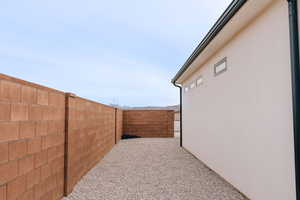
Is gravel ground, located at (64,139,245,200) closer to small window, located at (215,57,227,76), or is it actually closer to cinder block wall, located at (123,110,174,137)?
small window, located at (215,57,227,76)

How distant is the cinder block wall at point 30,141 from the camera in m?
1.70

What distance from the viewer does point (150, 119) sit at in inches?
508

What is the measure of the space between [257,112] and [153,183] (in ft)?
7.12

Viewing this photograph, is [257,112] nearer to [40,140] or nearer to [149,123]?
[40,140]

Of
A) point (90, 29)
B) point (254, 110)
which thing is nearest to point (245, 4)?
point (254, 110)

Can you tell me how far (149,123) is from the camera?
42.4 ft

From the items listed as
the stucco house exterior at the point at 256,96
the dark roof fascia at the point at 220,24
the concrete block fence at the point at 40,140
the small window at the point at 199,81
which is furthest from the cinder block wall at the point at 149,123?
the concrete block fence at the point at 40,140

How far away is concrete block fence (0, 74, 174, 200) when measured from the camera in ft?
5.67

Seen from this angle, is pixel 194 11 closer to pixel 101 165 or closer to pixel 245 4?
pixel 245 4

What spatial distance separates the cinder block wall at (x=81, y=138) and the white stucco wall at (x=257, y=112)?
2.73m

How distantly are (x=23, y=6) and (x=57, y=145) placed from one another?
13.7 feet

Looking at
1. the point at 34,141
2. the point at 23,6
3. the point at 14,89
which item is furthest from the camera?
the point at 23,6

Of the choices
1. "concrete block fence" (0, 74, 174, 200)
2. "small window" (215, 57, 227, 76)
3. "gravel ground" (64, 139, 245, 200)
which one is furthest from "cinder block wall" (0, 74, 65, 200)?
"small window" (215, 57, 227, 76)

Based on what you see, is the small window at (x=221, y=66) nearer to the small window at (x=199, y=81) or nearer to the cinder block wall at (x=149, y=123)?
the small window at (x=199, y=81)
